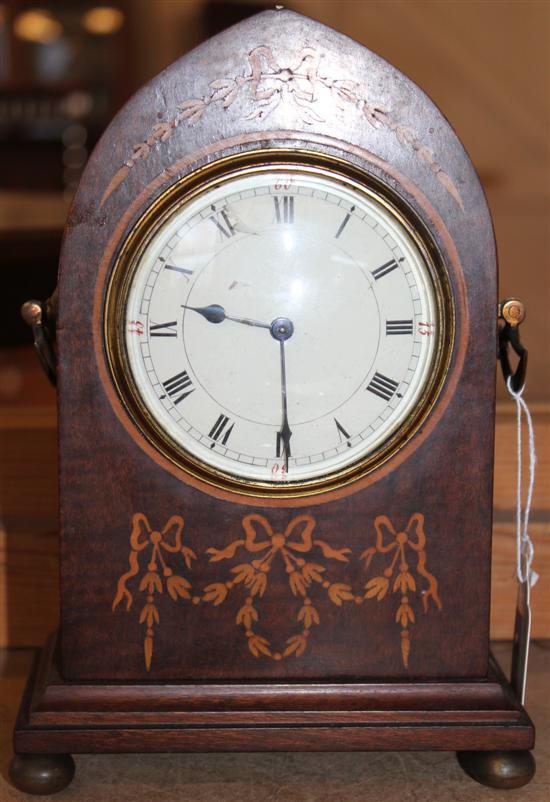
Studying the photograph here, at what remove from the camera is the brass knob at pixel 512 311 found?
96 cm

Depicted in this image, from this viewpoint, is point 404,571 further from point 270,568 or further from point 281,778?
point 281,778

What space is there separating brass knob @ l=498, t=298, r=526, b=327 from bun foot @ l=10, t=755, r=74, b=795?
1.89 feet

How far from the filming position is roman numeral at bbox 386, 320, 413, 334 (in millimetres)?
968

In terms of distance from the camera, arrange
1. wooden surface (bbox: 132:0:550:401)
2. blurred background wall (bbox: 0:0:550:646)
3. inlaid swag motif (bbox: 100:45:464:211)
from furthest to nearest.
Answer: wooden surface (bbox: 132:0:550:401) < blurred background wall (bbox: 0:0:550:646) < inlaid swag motif (bbox: 100:45:464:211)

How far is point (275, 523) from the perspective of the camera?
3.24ft

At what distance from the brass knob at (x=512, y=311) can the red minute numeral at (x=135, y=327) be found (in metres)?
0.33

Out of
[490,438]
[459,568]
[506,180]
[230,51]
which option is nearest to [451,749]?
[459,568]

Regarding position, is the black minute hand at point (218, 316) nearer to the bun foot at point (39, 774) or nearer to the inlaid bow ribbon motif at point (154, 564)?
the inlaid bow ribbon motif at point (154, 564)

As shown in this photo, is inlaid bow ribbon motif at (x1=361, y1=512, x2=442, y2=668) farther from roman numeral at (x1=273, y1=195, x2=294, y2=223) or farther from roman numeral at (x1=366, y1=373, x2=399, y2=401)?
roman numeral at (x1=273, y1=195, x2=294, y2=223)

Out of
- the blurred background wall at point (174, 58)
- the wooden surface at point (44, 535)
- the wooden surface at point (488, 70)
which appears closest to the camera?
the wooden surface at point (44, 535)

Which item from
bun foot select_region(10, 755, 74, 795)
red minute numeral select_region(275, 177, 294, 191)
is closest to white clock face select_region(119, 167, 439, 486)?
red minute numeral select_region(275, 177, 294, 191)

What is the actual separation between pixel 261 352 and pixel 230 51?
265 millimetres

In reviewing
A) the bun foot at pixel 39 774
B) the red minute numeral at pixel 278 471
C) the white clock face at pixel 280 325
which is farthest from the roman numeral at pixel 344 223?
the bun foot at pixel 39 774

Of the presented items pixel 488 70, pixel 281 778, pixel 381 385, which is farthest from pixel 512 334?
pixel 488 70
